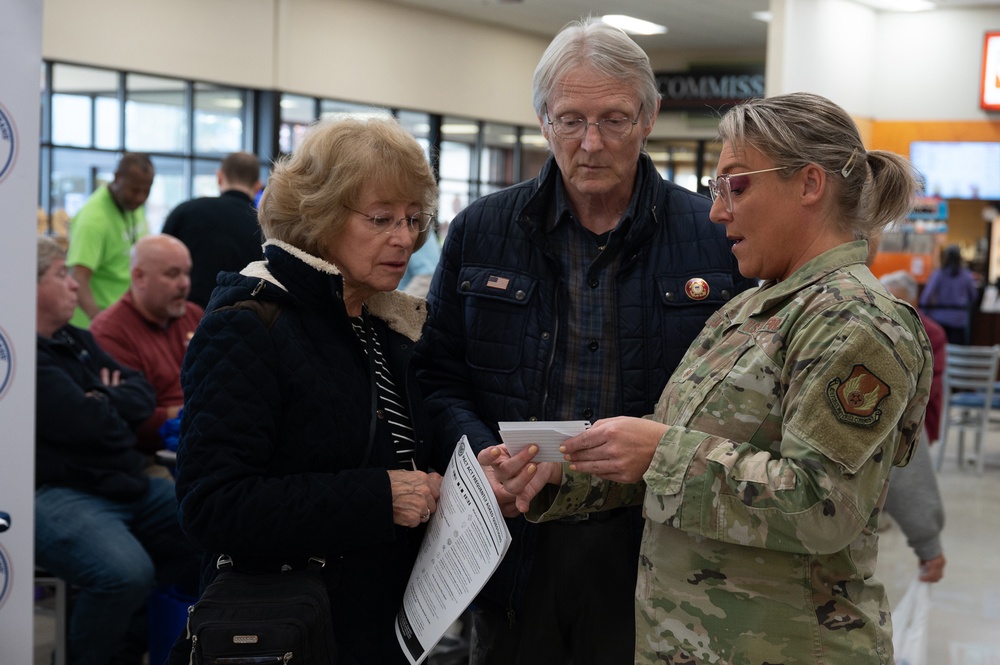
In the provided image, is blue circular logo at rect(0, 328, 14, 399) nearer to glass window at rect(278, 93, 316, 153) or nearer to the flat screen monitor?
glass window at rect(278, 93, 316, 153)

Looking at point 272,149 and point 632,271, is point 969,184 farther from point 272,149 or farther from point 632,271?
point 632,271

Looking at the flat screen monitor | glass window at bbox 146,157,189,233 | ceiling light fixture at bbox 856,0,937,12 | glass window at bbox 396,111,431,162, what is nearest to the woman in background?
the flat screen monitor

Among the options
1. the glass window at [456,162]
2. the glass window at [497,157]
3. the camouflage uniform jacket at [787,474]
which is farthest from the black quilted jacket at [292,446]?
the glass window at [497,157]

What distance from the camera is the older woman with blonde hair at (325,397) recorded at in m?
1.57

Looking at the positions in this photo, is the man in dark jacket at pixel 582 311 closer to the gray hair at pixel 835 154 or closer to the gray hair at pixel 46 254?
the gray hair at pixel 835 154

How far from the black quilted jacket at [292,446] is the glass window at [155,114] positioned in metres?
9.34

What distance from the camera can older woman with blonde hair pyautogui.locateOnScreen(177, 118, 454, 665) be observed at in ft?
5.15

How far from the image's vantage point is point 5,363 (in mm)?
2359

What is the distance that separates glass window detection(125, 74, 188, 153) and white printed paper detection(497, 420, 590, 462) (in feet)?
31.6

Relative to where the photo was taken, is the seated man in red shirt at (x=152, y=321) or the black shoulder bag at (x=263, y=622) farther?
the seated man in red shirt at (x=152, y=321)

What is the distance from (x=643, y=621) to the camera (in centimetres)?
163

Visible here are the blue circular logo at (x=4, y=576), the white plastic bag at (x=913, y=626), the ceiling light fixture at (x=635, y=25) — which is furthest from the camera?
the ceiling light fixture at (x=635, y=25)

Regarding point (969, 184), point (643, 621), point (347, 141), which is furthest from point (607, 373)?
point (969, 184)

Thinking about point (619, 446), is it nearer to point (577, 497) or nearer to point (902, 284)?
point (577, 497)
